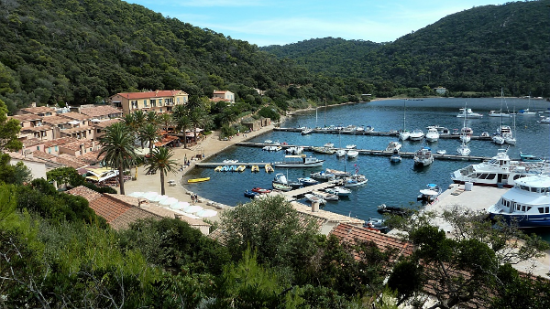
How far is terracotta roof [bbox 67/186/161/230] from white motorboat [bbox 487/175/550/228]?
76.8 feet

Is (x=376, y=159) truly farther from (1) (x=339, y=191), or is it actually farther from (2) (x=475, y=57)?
(2) (x=475, y=57)

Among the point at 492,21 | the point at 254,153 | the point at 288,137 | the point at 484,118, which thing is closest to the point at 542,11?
the point at 492,21

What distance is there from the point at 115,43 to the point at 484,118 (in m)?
88.8

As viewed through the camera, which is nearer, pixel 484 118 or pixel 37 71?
pixel 37 71

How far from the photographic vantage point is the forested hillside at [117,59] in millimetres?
63000

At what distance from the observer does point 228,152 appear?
5553 centimetres

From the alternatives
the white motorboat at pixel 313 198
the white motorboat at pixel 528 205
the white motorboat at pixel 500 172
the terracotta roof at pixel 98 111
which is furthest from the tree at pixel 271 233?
the terracotta roof at pixel 98 111

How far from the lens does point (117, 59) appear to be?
8406 cm

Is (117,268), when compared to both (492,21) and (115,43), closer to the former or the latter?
(115,43)

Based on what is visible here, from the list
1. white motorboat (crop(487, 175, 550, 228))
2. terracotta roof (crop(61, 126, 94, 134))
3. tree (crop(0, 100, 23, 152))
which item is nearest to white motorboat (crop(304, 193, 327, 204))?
white motorboat (crop(487, 175, 550, 228))

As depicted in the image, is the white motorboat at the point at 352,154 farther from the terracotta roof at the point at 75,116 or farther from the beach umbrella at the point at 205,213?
the terracotta roof at the point at 75,116

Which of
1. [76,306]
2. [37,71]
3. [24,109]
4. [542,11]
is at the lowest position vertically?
[76,306]

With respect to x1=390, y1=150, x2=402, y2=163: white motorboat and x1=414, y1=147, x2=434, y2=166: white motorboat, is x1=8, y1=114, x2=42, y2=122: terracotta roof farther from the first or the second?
x1=414, y1=147, x2=434, y2=166: white motorboat

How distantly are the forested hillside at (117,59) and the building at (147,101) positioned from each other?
5702 mm
